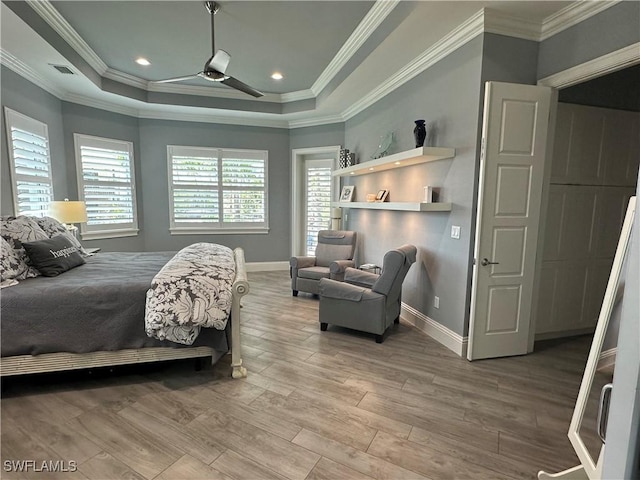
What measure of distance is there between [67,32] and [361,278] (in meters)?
4.16

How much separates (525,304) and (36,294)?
158 inches

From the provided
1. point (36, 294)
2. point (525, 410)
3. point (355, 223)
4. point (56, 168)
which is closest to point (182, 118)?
point (56, 168)

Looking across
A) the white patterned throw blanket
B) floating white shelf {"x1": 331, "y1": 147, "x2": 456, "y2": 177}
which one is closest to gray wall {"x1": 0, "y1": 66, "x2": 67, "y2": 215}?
the white patterned throw blanket

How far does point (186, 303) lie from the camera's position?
2.41 meters

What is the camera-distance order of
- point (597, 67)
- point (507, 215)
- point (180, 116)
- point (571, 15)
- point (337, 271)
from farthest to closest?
point (180, 116) → point (337, 271) → point (507, 215) → point (571, 15) → point (597, 67)

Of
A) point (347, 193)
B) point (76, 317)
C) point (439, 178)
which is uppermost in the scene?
point (439, 178)

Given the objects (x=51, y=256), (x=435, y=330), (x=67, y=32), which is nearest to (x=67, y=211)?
(x=51, y=256)

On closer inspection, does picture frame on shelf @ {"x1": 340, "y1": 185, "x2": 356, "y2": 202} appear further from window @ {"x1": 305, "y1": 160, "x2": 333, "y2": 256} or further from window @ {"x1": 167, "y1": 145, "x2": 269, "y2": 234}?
window @ {"x1": 167, "y1": 145, "x2": 269, "y2": 234}

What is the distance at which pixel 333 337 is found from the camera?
11.8 ft

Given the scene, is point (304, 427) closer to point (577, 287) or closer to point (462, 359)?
point (462, 359)

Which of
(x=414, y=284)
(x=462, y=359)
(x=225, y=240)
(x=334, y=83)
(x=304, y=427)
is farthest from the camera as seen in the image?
(x=225, y=240)

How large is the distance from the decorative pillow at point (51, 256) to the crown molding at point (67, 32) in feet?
7.09

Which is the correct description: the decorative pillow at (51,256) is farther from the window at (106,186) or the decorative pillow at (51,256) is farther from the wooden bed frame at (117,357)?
the window at (106,186)

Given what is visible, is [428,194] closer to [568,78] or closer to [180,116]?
[568,78]
